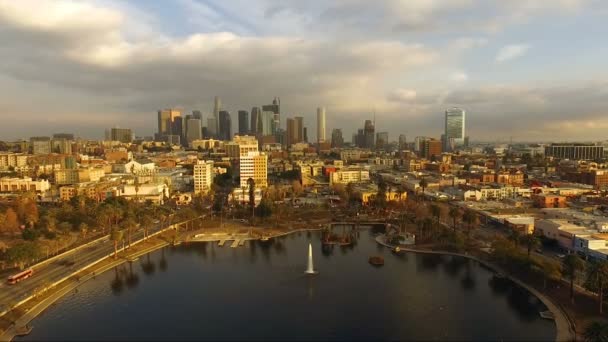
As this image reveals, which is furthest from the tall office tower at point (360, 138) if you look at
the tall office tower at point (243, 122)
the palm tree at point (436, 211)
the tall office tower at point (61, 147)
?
the palm tree at point (436, 211)

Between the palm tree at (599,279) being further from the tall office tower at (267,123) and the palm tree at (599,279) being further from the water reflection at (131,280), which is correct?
the tall office tower at (267,123)

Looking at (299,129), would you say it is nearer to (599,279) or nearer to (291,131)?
(291,131)

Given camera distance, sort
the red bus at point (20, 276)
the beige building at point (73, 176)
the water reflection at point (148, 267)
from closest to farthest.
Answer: the red bus at point (20, 276)
the water reflection at point (148, 267)
the beige building at point (73, 176)

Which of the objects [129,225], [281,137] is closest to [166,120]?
[281,137]

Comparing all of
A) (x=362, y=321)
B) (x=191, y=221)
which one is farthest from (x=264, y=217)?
(x=362, y=321)

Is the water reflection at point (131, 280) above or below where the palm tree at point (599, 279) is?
below

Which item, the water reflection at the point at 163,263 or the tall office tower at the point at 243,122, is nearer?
the water reflection at the point at 163,263

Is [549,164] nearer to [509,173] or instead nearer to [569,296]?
[509,173]
